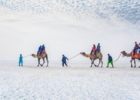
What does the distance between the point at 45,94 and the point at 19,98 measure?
39.2 inches

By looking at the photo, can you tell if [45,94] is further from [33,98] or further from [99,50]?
[99,50]

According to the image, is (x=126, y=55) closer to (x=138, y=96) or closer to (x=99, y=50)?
(x=99, y=50)

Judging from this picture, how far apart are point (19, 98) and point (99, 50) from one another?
18157 mm

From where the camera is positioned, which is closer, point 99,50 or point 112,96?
point 112,96

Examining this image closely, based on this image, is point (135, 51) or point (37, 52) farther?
point (37, 52)

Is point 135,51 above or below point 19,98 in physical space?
above

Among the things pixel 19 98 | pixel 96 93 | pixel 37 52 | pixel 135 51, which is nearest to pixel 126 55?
pixel 135 51

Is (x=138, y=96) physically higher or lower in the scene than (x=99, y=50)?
lower

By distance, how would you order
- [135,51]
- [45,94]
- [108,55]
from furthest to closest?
[108,55]
[135,51]
[45,94]

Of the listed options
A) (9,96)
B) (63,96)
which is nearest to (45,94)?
(63,96)

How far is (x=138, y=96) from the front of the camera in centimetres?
770

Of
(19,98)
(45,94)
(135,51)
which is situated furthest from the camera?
(135,51)

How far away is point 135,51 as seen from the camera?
2380 cm

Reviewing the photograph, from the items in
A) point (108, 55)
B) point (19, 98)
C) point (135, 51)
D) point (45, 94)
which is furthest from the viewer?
point (108, 55)
